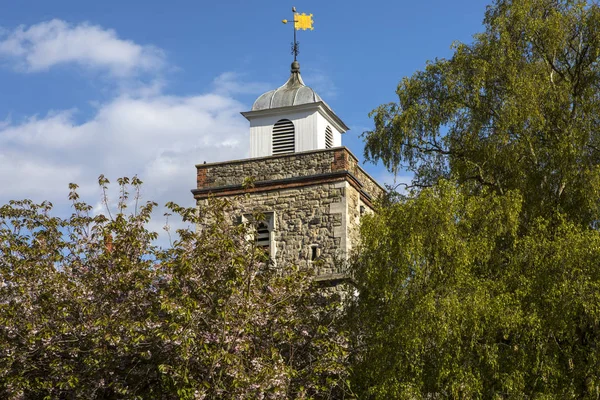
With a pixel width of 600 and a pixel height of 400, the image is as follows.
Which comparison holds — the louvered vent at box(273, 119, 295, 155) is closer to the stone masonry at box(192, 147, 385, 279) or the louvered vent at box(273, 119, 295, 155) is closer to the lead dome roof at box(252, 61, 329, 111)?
the lead dome roof at box(252, 61, 329, 111)

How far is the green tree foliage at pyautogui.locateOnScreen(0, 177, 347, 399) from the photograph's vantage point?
1473cm

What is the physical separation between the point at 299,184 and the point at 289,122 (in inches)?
109

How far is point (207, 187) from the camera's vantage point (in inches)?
935

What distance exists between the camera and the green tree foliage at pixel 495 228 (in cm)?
1488

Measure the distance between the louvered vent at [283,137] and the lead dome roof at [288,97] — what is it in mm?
513

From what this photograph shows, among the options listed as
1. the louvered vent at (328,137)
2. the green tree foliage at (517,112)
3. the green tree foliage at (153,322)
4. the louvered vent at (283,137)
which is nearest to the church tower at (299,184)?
the louvered vent at (283,137)

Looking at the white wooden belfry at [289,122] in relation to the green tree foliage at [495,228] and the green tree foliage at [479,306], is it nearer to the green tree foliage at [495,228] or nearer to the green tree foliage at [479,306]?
the green tree foliage at [495,228]

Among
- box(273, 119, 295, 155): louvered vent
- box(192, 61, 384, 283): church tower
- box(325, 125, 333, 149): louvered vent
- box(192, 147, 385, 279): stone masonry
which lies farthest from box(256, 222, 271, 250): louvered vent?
box(325, 125, 333, 149): louvered vent

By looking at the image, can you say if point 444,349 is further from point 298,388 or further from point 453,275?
point 298,388

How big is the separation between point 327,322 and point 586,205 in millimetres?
5223

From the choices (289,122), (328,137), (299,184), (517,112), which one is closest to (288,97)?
(289,122)

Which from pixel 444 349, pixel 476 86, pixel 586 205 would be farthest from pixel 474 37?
pixel 444 349

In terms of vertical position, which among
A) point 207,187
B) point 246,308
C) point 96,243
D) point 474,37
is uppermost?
point 474,37

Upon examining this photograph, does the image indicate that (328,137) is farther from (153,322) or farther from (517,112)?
(153,322)
